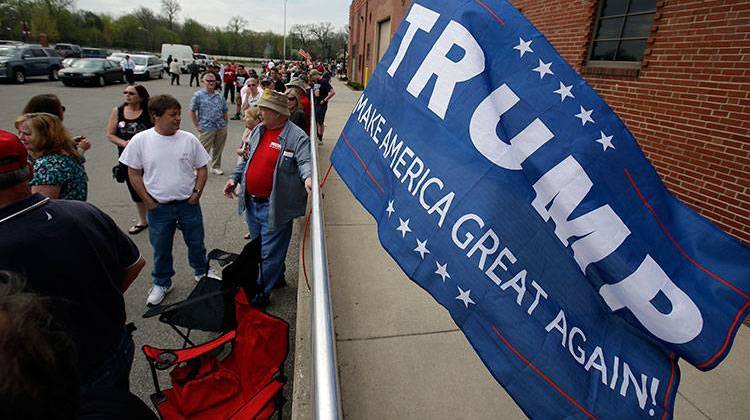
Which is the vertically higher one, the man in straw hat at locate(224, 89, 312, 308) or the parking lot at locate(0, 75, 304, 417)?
the man in straw hat at locate(224, 89, 312, 308)

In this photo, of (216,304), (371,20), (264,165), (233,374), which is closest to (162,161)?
(264,165)

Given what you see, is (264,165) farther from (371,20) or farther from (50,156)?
(371,20)

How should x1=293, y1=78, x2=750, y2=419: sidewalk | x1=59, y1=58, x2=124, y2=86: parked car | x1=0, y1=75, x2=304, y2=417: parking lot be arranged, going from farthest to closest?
x1=59, y1=58, x2=124, y2=86: parked car → x1=0, y1=75, x2=304, y2=417: parking lot → x1=293, y1=78, x2=750, y2=419: sidewalk

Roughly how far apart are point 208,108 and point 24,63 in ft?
66.8

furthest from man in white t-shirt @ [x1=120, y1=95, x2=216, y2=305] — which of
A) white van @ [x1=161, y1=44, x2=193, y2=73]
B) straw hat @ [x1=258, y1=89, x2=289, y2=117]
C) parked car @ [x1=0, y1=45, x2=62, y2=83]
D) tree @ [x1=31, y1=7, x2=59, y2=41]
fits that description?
tree @ [x1=31, y1=7, x2=59, y2=41]

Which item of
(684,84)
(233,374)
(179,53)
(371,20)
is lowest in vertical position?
(233,374)

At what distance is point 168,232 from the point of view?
12.4 ft

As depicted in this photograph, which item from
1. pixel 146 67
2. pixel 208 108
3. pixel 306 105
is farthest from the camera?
pixel 146 67

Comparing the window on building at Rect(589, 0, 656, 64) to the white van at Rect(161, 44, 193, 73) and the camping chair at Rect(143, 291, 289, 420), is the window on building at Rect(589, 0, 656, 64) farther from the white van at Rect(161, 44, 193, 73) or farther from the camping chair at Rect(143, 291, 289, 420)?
the white van at Rect(161, 44, 193, 73)

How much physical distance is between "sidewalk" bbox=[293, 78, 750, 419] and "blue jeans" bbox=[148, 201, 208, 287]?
120 centimetres

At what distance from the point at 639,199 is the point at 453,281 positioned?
2.31 ft

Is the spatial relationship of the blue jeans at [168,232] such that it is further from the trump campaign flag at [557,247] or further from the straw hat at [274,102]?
the trump campaign flag at [557,247]

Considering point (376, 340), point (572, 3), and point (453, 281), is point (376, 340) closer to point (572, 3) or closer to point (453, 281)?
point (453, 281)

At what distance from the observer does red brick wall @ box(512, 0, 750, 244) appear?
3.75 m
